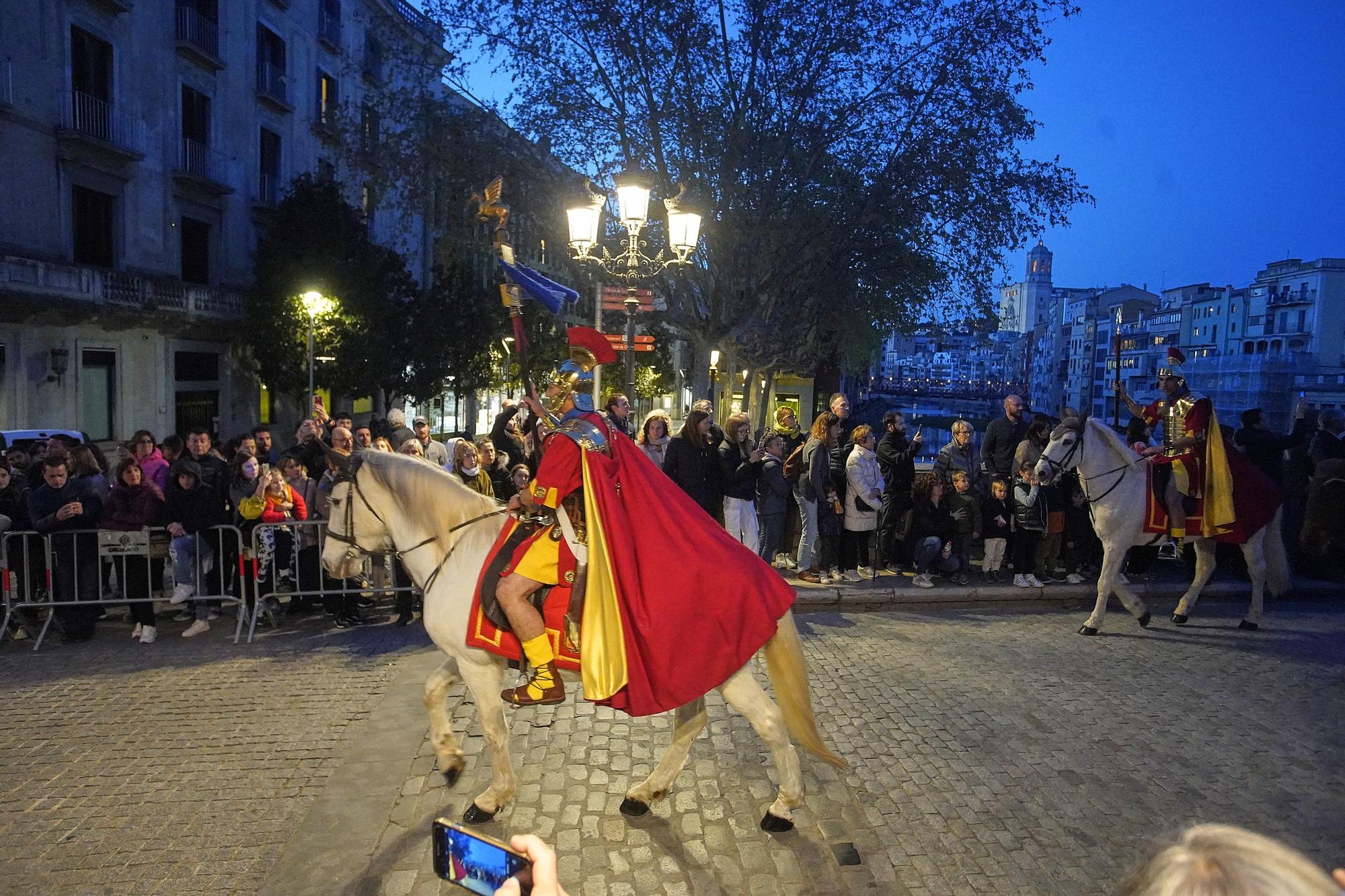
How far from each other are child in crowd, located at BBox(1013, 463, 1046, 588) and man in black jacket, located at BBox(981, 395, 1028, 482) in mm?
787

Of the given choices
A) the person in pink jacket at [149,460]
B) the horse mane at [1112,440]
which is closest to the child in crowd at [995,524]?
the horse mane at [1112,440]

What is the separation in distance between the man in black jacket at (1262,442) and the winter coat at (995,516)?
11.1 ft

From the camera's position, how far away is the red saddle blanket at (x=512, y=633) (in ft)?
14.0

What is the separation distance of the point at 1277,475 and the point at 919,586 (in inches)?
215

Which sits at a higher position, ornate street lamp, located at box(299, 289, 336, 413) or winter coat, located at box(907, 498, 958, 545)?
ornate street lamp, located at box(299, 289, 336, 413)

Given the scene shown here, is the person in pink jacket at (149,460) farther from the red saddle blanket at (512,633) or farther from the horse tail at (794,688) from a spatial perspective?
the horse tail at (794,688)

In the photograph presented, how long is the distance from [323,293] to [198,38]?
7642mm

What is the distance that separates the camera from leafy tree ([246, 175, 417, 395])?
2447 cm

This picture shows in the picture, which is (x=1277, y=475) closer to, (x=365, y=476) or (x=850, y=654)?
(x=850, y=654)

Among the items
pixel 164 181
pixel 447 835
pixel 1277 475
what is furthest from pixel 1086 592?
pixel 164 181

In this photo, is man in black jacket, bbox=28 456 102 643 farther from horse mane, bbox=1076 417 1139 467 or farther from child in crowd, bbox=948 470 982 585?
horse mane, bbox=1076 417 1139 467

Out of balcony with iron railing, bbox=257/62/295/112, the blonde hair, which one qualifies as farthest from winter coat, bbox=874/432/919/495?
balcony with iron railing, bbox=257/62/295/112

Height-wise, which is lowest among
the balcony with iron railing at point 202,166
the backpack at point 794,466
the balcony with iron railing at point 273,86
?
the backpack at point 794,466

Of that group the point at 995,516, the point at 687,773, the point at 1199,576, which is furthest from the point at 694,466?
the point at 1199,576
